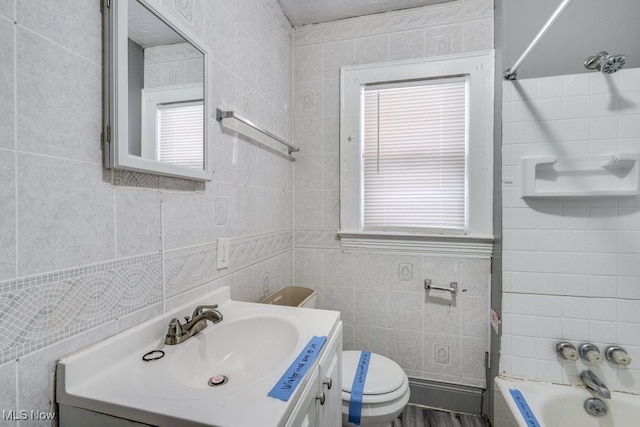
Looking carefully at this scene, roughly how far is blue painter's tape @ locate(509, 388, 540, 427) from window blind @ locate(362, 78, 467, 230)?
0.82 metres

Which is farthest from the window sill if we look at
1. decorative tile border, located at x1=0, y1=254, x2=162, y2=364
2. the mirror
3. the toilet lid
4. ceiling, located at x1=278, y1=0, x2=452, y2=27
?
ceiling, located at x1=278, y1=0, x2=452, y2=27

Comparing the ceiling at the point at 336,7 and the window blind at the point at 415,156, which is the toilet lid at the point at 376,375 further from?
the ceiling at the point at 336,7

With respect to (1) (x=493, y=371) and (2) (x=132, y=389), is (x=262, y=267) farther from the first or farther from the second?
(1) (x=493, y=371)

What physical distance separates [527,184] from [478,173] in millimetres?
257

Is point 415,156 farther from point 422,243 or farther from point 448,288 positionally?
point 448,288

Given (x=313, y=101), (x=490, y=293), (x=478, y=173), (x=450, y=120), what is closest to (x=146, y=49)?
(x=313, y=101)

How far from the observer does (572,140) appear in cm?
139

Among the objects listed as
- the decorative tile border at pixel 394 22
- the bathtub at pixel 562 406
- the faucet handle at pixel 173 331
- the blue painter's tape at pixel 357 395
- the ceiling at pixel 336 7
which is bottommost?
the bathtub at pixel 562 406

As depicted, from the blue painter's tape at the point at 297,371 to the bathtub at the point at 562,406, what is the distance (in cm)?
102

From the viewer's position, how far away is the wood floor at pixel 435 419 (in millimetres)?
1592

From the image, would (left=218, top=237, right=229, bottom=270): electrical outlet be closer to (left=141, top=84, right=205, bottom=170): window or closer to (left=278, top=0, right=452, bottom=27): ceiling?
(left=141, top=84, right=205, bottom=170): window

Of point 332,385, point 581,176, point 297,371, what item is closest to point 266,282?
point 332,385

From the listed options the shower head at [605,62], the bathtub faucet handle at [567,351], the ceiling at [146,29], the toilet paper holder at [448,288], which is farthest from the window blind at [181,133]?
the bathtub faucet handle at [567,351]

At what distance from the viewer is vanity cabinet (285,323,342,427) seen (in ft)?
2.23
